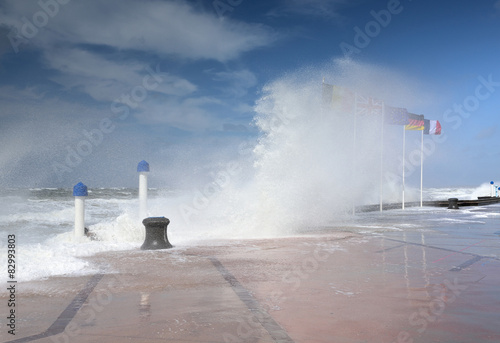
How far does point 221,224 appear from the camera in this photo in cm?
1402

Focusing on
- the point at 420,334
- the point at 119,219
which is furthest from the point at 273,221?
the point at 420,334

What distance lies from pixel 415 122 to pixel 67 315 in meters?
27.6

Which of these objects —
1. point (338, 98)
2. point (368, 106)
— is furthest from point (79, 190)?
point (368, 106)

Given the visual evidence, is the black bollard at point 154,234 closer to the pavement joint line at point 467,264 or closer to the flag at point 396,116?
the pavement joint line at point 467,264

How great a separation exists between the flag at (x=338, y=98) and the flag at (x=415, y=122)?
7710mm

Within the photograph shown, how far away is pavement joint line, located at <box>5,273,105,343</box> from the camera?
3532 millimetres

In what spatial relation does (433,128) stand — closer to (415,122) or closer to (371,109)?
(415,122)

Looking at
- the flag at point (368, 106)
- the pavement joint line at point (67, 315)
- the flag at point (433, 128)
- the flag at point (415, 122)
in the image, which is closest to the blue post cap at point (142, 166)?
the pavement joint line at point (67, 315)

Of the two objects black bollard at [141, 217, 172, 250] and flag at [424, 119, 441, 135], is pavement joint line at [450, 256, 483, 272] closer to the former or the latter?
black bollard at [141, 217, 172, 250]

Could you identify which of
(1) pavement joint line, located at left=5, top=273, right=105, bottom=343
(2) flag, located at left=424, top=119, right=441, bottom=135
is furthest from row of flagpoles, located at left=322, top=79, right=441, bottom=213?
(1) pavement joint line, located at left=5, top=273, right=105, bottom=343

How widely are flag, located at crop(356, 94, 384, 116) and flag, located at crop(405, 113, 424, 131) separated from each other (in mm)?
5039

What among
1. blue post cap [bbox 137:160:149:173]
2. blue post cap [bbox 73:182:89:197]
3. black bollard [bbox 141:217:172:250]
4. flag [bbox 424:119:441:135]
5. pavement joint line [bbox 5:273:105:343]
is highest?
flag [bbox 424:119:441:135]

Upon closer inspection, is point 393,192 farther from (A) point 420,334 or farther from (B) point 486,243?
(A) point 420,334

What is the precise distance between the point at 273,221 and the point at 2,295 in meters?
9.12
